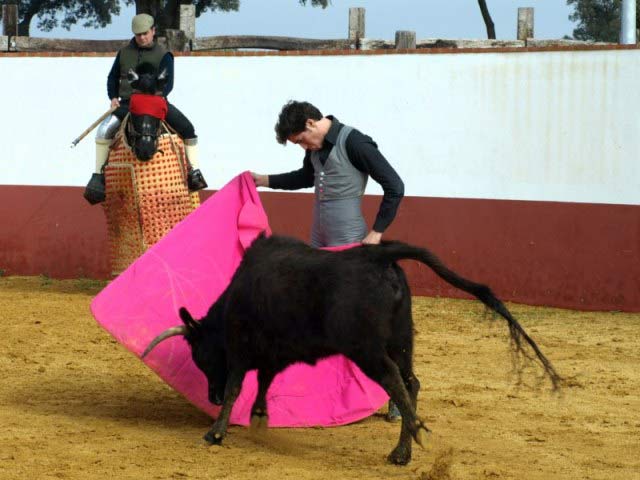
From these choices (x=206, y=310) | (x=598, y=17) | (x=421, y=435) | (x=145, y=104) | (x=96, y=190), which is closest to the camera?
(x=421, y=435)

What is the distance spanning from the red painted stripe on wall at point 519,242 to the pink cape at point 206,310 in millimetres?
4047

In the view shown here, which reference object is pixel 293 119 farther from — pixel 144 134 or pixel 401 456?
pixel 144 134

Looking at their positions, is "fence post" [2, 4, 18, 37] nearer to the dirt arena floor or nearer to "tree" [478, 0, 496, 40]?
the dirt arena floor

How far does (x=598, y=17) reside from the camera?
35.6m

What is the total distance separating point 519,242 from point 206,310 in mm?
4393

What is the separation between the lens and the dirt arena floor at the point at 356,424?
5078mm

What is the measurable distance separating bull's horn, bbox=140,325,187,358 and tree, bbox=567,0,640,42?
30326mm

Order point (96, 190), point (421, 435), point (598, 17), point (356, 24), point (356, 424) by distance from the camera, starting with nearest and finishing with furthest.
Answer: point (421, 435) → point (356, 424) → point (96, 190) → point (356, 24) → point (598, 17)

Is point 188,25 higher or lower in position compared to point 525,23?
lower

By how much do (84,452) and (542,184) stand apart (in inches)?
220

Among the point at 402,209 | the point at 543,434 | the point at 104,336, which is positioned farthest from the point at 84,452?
the point at 402,209

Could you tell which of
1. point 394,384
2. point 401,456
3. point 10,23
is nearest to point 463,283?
point 394,384

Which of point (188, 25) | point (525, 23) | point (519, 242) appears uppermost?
point (525, 23)

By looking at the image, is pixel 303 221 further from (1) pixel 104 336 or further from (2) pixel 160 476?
(2) pixel 160 476
